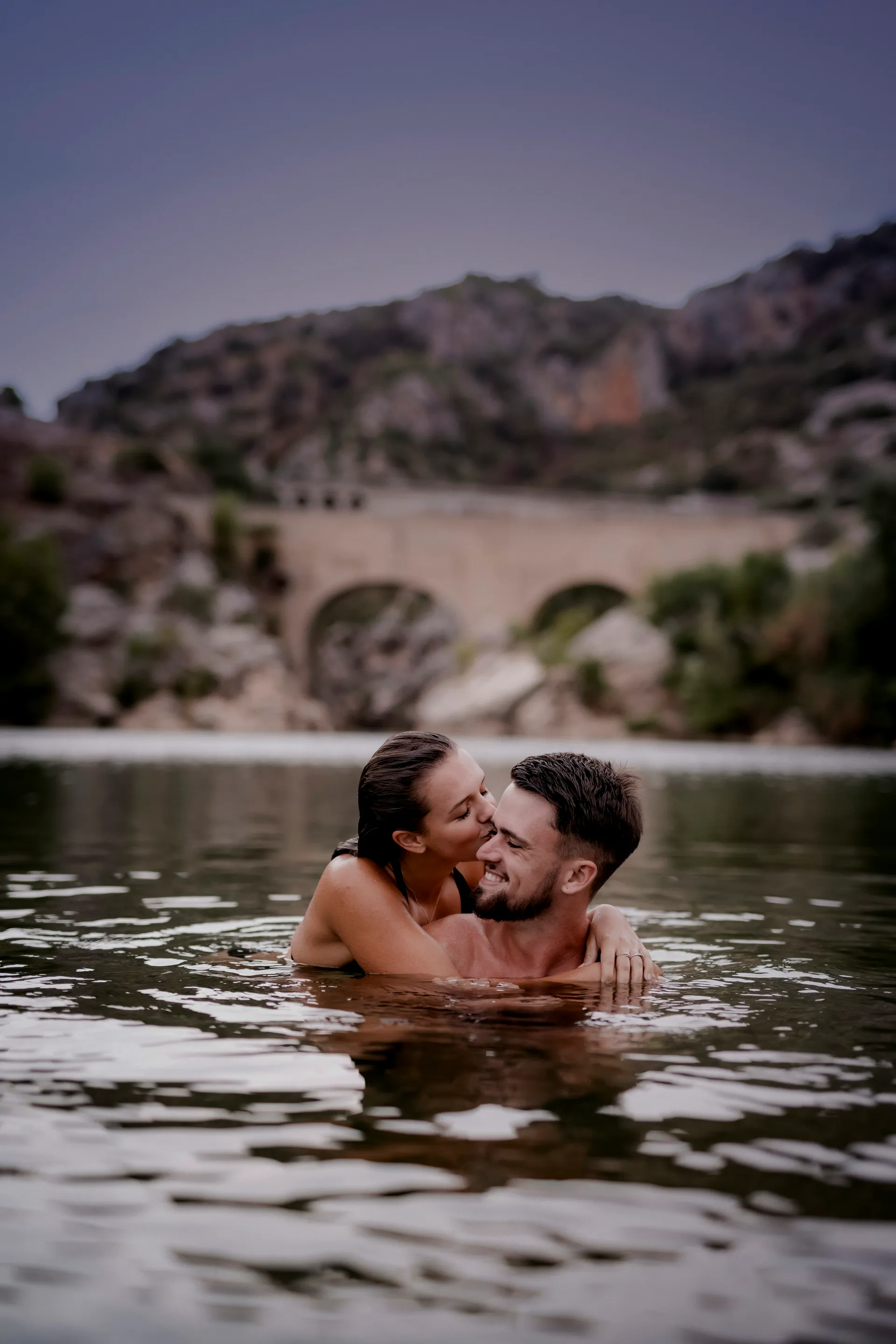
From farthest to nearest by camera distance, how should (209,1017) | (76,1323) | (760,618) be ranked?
1. (760,618)
2. (209,1017)
3. (76,1323)

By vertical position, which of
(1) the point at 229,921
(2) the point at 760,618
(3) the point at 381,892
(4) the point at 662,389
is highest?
(4) the point at 662,389

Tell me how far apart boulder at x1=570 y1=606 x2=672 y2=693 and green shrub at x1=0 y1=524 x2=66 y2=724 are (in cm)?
1690

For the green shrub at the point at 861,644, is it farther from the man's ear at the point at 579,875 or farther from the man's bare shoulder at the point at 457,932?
Answer: the man's ear at the point at 579,875

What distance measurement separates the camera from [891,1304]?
86.2 inches

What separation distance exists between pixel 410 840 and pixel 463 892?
865 millimetres

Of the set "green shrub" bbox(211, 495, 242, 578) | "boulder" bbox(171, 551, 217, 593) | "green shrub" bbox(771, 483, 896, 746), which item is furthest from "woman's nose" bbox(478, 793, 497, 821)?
"green shrub" bbox(211, 495, 242, 578)

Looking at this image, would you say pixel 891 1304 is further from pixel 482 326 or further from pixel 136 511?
pixel 482 326

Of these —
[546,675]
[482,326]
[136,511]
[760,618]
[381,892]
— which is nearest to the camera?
[381,892]

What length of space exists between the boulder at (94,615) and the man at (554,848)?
147 ft

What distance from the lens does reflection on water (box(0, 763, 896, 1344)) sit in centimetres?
219

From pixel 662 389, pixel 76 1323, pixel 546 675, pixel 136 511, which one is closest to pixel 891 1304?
pixel 76 1323

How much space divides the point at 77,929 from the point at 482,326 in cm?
12641

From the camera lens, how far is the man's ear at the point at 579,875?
4586mm

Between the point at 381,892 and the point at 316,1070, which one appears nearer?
the point at 316,1070
